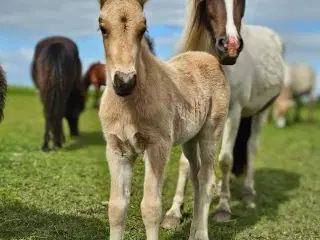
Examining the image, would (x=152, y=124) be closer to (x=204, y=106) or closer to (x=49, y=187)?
(x=204, y=106)

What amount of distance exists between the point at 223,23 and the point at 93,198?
2344 mm

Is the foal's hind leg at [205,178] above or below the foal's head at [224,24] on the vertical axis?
below

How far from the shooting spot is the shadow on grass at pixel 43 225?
503 centimetres

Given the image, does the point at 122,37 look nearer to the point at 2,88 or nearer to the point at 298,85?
the point at 2,88

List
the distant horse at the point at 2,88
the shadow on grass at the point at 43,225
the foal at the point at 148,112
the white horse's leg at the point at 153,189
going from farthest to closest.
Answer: the distant horse at the point at 2,88 → the shadow on grass at the point at 43,225 → the white horse's leg at the point at 153,189 → the foal at the point at 148,112

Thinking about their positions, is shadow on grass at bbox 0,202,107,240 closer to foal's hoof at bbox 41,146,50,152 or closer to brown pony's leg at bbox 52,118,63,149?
foal's hoof at bbox 41,146,50,152

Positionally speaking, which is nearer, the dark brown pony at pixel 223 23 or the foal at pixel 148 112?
the foal at pixel 148 112

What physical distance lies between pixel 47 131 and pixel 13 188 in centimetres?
422

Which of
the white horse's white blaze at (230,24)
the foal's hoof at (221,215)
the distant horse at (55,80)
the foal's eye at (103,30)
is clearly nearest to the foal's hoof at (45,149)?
the distant horse at (55,80)

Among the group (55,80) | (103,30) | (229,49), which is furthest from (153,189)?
(55,80)

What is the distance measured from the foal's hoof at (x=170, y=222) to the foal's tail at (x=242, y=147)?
2495mm

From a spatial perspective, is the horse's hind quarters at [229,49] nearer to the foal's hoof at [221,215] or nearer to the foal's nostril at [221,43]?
the foal's nostril at [221,43]

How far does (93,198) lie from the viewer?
21.3ft

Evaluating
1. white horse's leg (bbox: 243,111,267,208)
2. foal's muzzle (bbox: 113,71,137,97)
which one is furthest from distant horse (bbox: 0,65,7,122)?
white horse's leg (bbox: 243,111,267,208)
